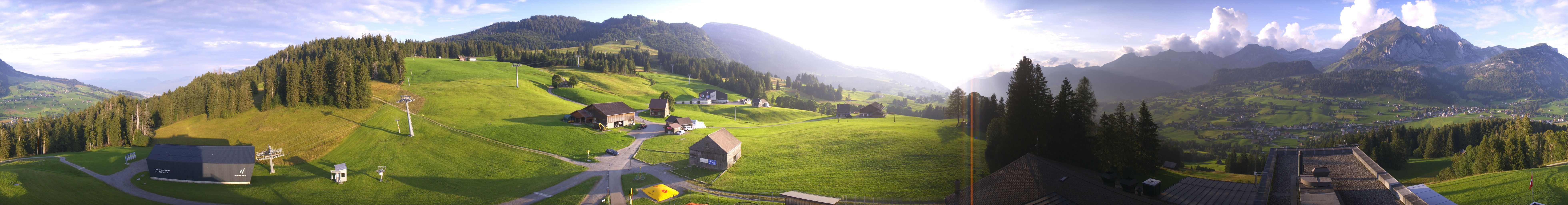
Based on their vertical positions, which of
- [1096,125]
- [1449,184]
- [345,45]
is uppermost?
[345,45]

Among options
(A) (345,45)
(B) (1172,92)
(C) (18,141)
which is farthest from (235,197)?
(B) (1172,92)

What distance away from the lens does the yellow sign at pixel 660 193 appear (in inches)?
761

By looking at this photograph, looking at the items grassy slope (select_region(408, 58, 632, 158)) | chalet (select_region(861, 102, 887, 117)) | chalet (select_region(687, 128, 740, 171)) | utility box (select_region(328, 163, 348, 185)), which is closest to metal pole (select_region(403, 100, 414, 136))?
grassy slope (select_region(408, 58, 632, 158))

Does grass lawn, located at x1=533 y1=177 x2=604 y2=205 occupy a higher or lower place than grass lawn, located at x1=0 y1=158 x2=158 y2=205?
higher

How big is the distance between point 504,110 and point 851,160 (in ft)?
123

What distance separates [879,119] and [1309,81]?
418ft

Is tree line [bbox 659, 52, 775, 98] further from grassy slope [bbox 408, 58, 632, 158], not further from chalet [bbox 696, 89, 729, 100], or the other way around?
grassy slope [bbox 408, 58, 632, 158]

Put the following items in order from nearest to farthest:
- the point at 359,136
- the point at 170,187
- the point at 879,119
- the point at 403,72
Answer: the point at 170,187
the point at 359,136
the point at 879,119
the point at 403,72

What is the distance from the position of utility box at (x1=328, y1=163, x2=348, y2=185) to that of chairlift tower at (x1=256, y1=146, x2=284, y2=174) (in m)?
5.88

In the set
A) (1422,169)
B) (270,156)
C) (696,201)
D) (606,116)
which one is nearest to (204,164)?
(270,156)

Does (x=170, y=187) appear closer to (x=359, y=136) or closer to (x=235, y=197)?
(x=235, y=197)

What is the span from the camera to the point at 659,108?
5447 centimetres

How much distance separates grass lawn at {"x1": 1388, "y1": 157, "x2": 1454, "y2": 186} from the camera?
93.7 feet

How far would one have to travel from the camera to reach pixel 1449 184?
19.1m
